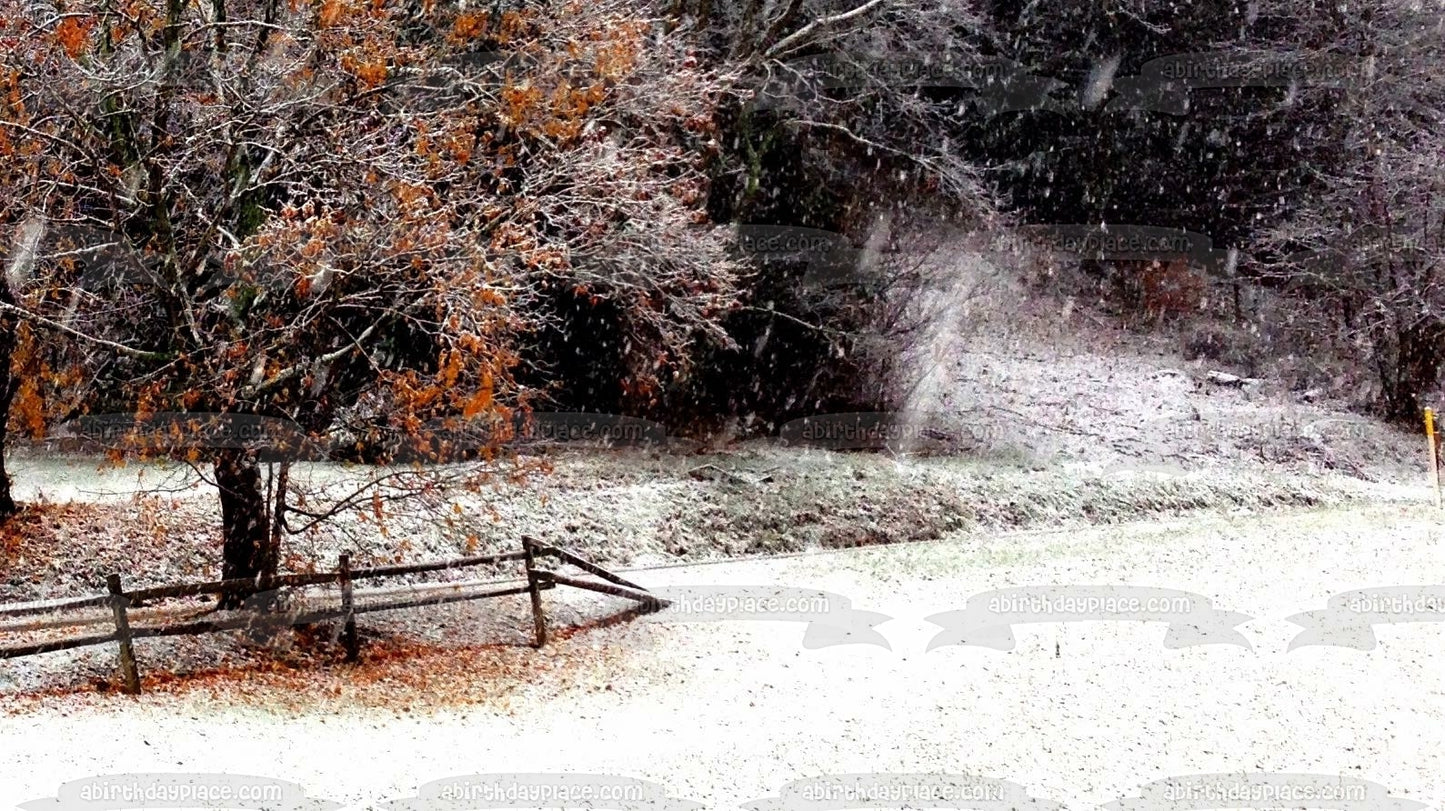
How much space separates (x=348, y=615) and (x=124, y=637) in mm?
1844

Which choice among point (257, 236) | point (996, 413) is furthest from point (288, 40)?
point (996, 413)

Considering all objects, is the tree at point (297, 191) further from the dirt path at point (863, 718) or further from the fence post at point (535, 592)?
the dirt path at point (863, 718)

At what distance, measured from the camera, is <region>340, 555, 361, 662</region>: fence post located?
1143 cm

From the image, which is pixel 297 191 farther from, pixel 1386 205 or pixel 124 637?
pixel 1386 205

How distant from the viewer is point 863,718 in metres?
10.2

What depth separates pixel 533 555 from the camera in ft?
42.1

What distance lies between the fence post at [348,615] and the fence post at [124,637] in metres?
1.76

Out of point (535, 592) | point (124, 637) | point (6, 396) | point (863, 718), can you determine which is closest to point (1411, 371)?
point (863, 718)

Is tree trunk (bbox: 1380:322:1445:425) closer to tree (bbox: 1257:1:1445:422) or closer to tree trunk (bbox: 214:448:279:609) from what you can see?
tree (bbox: 1257:1:1445:422)

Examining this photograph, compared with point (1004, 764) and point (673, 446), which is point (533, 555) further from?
point (673, 446)

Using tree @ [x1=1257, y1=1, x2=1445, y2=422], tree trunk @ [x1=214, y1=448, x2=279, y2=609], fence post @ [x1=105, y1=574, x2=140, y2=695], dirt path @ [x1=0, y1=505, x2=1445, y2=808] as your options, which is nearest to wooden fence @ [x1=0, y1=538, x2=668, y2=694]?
fence post @ [x1=105, y1=574, x2=140, y2=695]

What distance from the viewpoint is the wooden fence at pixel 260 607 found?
10.2 metres

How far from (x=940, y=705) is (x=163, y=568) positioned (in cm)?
812

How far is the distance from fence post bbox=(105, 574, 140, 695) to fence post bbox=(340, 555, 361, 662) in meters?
1.76
